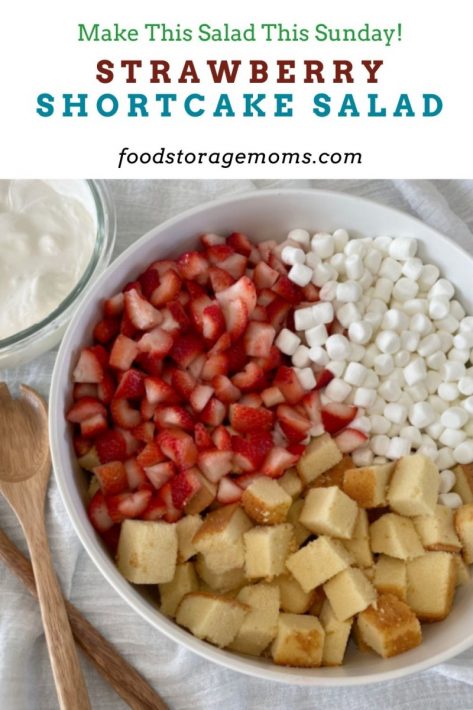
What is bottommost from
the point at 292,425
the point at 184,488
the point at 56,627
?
the point at 56,627

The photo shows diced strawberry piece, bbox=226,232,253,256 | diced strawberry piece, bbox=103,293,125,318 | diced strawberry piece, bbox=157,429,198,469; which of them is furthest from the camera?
diced strawberry piece, bbox=226,232,253,256

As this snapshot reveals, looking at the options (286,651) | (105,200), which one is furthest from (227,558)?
(105,200)

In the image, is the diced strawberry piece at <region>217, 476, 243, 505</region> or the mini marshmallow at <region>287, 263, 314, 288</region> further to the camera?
the mini marshmallow at <region>287, 263, 314, 288</region>

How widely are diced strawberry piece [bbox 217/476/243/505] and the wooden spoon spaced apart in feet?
1.30

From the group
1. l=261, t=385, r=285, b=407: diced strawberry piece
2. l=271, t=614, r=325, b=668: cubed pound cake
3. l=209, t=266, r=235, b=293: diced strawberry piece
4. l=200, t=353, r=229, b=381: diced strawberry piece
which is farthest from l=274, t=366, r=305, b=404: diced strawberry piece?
l=271, t=614, r=325, b=668: cubed pound cake

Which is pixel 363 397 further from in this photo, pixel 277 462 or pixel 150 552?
pixel 150 552

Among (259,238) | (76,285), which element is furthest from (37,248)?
(259,238)

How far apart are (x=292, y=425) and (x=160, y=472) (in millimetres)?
279

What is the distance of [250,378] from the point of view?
5.90ft

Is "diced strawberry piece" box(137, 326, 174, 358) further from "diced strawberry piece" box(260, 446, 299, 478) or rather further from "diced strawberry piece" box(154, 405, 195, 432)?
"diced strawberry piece" box(260, 446, 299, 478)

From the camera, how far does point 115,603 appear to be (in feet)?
6.14

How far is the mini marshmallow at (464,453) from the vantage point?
72.0 inches

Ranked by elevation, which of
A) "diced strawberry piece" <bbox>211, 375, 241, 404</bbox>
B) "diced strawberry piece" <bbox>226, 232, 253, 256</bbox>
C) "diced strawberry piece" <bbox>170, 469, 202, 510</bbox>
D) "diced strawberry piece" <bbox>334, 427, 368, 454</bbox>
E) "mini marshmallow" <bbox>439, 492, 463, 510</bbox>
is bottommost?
"mini marshmallow" <bbox>439, 492, 463, 510</bbox>

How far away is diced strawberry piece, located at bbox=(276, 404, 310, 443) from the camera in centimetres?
178
